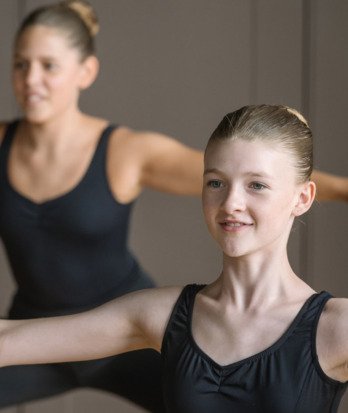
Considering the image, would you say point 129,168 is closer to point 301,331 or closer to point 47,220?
point 47,220

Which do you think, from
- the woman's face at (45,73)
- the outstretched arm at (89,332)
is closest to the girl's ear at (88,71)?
the woman's face at (45,73)

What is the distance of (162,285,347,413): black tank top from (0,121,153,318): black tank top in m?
0.58

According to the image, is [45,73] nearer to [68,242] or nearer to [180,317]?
[68,242]

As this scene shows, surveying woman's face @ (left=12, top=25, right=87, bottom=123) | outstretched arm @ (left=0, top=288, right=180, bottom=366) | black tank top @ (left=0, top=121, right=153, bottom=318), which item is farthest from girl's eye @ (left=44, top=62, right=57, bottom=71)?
outstretched arm @ (left=0, top=288, right=180, bottom=366)

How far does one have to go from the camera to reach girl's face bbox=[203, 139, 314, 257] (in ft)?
2.90

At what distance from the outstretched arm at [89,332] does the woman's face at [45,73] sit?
2.03 feet

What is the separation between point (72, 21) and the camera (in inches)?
59.9

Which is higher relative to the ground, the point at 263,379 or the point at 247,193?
the point at 247,193

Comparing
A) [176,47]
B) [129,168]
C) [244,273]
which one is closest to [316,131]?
[176,47]

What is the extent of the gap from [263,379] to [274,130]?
234 mm

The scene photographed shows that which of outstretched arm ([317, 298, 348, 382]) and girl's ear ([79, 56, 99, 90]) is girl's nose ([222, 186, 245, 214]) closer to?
outstretched arm ([317, 298, 348, 382])

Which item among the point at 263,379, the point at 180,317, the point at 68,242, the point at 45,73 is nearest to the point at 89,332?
the point at 180,317

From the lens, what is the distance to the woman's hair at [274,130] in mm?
893

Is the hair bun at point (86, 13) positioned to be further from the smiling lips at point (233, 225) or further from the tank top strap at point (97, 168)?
the smiling lips at point (233, 225)
